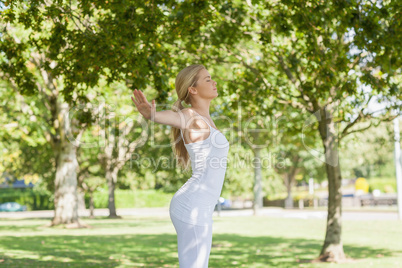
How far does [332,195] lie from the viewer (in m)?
12.5

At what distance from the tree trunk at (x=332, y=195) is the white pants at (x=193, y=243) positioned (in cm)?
917

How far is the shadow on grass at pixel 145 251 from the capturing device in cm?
1169

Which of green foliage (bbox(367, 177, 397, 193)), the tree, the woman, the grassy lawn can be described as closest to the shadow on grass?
the grassy lawn

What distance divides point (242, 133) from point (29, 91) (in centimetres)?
2225

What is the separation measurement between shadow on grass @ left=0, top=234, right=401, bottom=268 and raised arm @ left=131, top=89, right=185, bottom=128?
8211mm

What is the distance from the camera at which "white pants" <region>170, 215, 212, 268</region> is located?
11.8 feet

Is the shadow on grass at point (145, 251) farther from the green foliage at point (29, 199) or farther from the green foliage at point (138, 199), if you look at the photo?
the green foliage at point (29, 199)

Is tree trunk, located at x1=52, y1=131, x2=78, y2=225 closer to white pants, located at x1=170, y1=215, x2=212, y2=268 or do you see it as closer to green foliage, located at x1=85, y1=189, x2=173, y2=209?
white pants, located at x1=170, y1=215, x2=212, y2=268

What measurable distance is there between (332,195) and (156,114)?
32.6ft

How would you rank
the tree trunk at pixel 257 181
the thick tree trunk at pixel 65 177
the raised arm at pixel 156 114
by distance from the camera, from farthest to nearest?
the tree trunk at pixel 257 181, the thick tree trunk at pixel 65 177, the raised arm at pixel 156 114

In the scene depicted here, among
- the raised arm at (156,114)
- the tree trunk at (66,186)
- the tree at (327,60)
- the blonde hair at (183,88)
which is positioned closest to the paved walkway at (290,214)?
the tree trunk at (66,186)

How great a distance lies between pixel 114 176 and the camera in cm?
3388

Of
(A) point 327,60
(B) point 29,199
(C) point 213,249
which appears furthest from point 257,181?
(A) point 327,60

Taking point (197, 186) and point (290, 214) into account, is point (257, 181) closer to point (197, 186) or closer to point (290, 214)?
point (290, 214)
